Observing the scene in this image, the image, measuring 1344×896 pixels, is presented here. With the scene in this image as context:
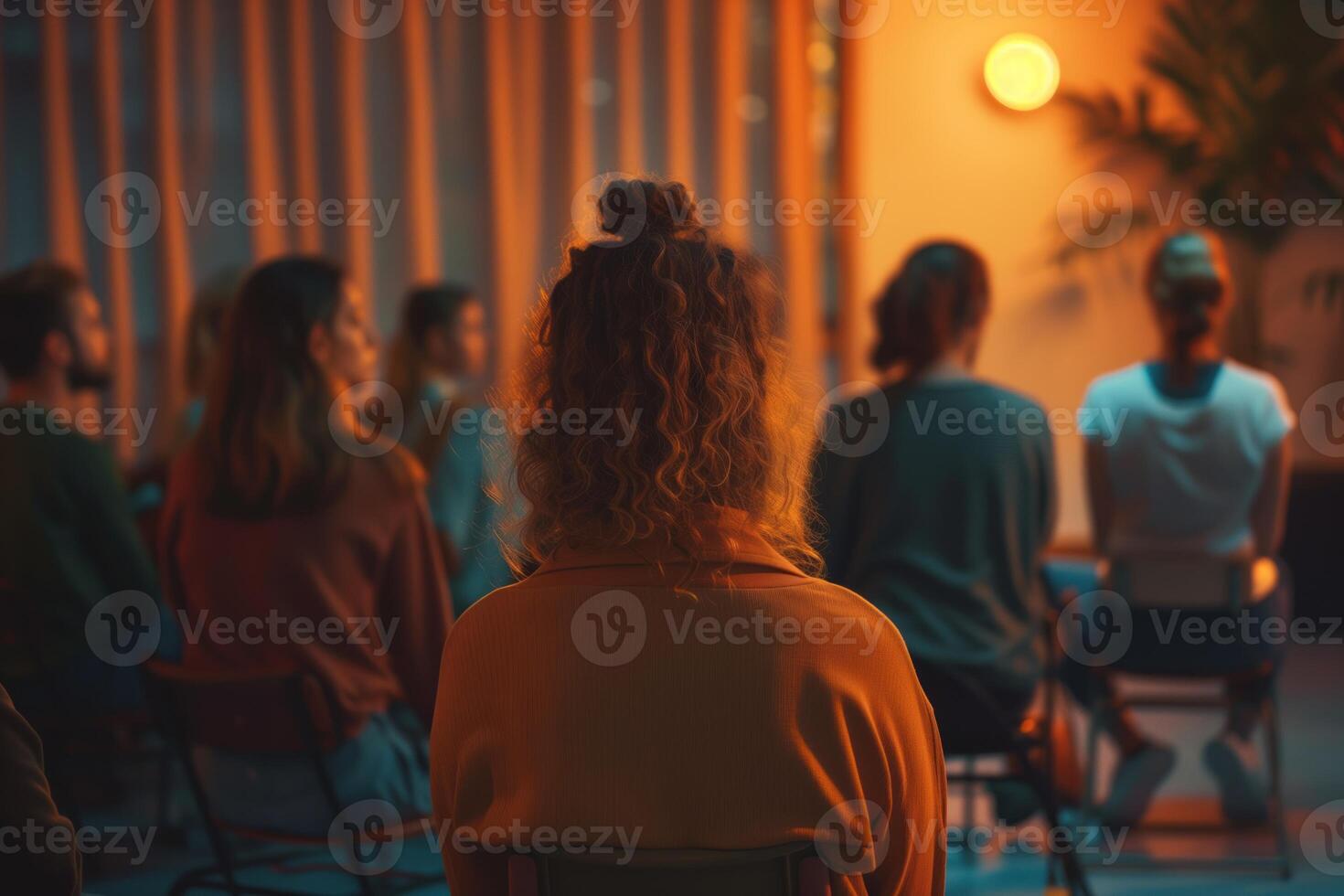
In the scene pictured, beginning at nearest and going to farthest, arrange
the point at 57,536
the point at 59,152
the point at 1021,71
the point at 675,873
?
the point at 675,873 < the point at 57,536 < the point at 59,152 < the point at 1021,71

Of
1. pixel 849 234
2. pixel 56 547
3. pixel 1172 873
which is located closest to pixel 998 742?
pixel 1172 873

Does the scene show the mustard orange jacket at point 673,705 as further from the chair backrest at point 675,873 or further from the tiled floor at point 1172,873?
the tiled floor at point 1172,873

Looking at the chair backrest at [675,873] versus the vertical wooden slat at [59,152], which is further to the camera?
the vertical wooden slat at [59,152]

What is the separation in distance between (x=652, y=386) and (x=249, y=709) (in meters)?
1.17

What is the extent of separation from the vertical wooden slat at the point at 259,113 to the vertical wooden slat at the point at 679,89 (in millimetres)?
1485

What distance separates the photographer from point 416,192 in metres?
4.89

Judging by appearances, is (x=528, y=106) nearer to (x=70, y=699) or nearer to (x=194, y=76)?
(x=194, y=76)

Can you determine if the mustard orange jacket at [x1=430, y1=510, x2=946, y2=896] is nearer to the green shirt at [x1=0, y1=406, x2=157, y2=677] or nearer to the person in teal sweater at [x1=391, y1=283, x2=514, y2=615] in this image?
the person in teal sweater at [x1=391, y1=283, x2=514, y2=615]

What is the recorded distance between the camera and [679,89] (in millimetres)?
4938

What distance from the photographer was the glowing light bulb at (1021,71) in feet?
16.1

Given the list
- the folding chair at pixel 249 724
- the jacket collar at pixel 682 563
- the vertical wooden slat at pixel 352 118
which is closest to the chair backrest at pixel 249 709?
the folding chair at pixel 249 724

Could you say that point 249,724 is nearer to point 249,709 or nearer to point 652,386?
point 249,709

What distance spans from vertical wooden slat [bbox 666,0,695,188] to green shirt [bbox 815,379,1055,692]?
289 centimetres

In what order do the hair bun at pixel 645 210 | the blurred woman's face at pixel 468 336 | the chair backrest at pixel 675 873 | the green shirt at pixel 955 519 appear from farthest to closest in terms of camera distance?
the blurred woman's face at pixel 468 336, the green shirt at pixel 955 519, the hair bun at pixel 645 210, the chair backrest at pixel 675 873
